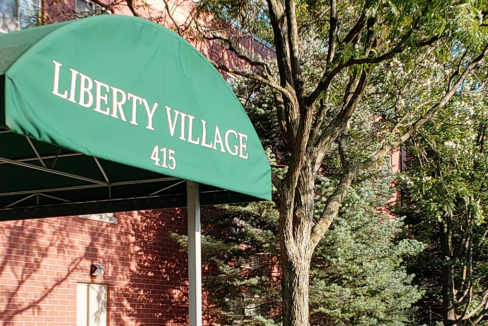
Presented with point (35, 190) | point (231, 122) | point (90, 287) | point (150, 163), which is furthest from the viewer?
point (90, 287)

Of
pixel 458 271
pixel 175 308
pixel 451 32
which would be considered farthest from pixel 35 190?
pixel 458 271

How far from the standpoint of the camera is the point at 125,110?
4.77m

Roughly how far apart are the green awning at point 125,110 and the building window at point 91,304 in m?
5.32

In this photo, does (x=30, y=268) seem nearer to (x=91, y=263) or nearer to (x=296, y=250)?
(x=91, y=263)

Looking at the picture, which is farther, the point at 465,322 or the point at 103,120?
the point at 465,322

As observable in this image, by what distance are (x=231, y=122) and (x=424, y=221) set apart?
1637 centimetres

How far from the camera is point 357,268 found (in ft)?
44.8

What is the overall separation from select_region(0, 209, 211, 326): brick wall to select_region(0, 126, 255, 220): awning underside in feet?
8.52

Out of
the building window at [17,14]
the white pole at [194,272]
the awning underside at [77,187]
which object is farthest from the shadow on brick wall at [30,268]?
the white pole at [194,272]

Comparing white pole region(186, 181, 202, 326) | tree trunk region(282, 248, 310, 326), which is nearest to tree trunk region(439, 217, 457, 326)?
tree trunk region(282, 248, 310, 326)

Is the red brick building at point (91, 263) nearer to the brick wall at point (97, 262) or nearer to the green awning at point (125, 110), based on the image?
the brick wall at point (97, 262)

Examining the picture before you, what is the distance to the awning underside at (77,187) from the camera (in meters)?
7.03

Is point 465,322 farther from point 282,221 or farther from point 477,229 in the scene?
point 282,221

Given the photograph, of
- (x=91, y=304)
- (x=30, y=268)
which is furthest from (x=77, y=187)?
(x=91, y=304)
